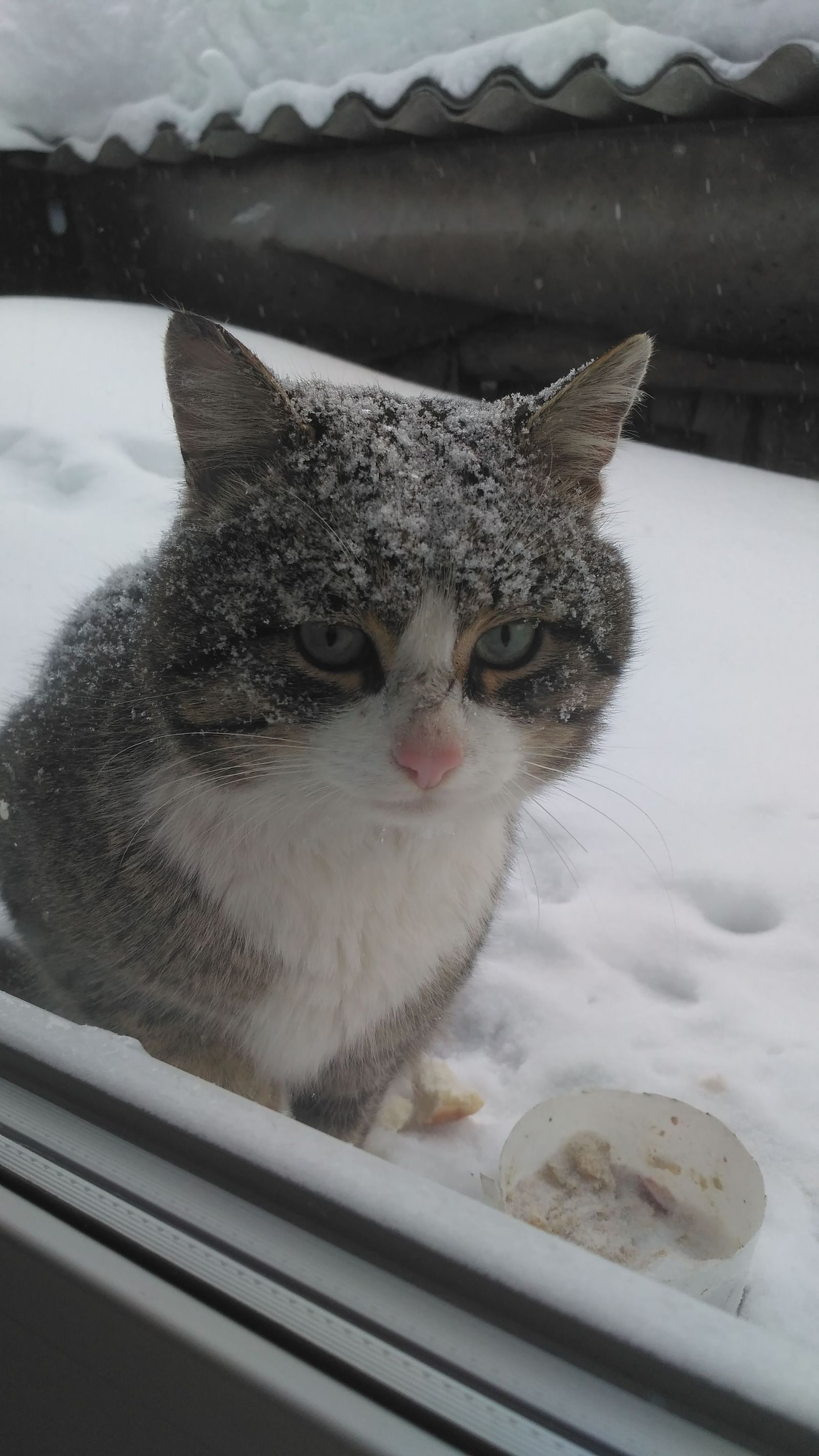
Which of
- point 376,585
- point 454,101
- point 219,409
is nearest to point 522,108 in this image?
point 454,101

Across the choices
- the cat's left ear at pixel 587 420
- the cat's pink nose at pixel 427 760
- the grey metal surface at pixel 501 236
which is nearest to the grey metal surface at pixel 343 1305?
the cat's pink nose at pixel 427 760

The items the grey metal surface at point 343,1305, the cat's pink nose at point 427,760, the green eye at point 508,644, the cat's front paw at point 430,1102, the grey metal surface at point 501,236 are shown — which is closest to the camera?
the grey metal surface at point 343,1305

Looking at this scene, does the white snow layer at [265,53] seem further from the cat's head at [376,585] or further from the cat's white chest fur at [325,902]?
the cat's white chest fur at [325,902]

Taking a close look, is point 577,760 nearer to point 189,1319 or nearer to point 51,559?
point 189,1319

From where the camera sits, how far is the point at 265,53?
1062 mm

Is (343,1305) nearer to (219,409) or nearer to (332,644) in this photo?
(332,644)

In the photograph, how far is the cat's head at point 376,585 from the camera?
82 centimetres

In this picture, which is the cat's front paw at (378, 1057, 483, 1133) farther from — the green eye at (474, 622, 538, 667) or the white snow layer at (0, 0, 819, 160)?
the white snow layer at (0, 0, 819, 160)

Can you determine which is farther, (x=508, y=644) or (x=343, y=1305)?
(x=508, y=644)

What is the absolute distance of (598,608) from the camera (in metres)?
0.95

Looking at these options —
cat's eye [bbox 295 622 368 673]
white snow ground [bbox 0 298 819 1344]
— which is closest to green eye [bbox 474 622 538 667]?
cat's eye [bbox 295 622 368 673]

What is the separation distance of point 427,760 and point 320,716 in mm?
121

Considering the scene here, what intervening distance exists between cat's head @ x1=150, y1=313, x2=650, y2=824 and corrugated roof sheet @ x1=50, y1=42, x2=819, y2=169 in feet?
0.89

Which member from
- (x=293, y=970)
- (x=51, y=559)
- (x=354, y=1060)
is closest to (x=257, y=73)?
(x=51, y=559)
